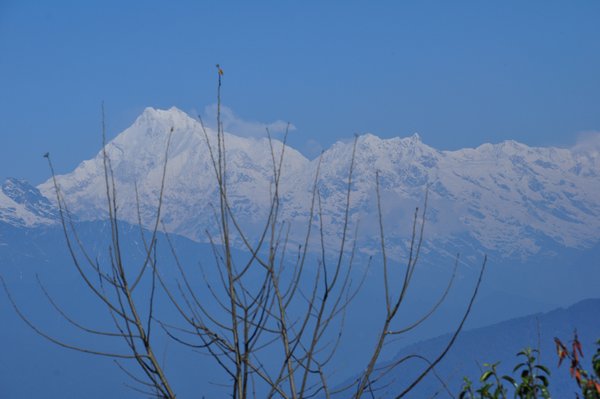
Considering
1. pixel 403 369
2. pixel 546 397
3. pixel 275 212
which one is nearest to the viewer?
pixel 275 212

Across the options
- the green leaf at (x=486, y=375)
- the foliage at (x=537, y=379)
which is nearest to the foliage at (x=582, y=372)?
the foliage at (x=537, y=379)

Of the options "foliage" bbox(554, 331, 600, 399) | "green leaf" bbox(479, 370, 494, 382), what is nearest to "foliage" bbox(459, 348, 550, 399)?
"green leaf" bbox(479, 370, 494, 382)

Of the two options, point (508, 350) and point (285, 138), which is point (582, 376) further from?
point (508, 350)

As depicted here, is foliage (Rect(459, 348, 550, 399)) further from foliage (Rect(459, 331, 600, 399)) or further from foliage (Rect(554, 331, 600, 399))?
foliage (Rect(554, 331, 600, 399))

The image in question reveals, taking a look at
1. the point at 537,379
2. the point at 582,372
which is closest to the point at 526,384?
the point at 537,379

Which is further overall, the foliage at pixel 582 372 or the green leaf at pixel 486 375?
the green leaf at pixel 486 375

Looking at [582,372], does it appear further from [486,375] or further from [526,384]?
[486,375]

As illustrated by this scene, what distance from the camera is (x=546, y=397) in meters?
3.51

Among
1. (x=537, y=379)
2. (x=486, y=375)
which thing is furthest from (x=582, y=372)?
(x=486, y=375)

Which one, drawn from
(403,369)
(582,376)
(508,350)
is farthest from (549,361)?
(582,376)

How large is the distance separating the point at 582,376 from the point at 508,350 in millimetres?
188088

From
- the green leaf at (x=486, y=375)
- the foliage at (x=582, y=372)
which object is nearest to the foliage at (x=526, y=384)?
the green leaf at (x=486, y=375)

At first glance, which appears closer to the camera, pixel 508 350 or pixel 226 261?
pixel 226 261

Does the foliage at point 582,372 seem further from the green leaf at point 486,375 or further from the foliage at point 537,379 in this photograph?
the green leaf at point 486,375
